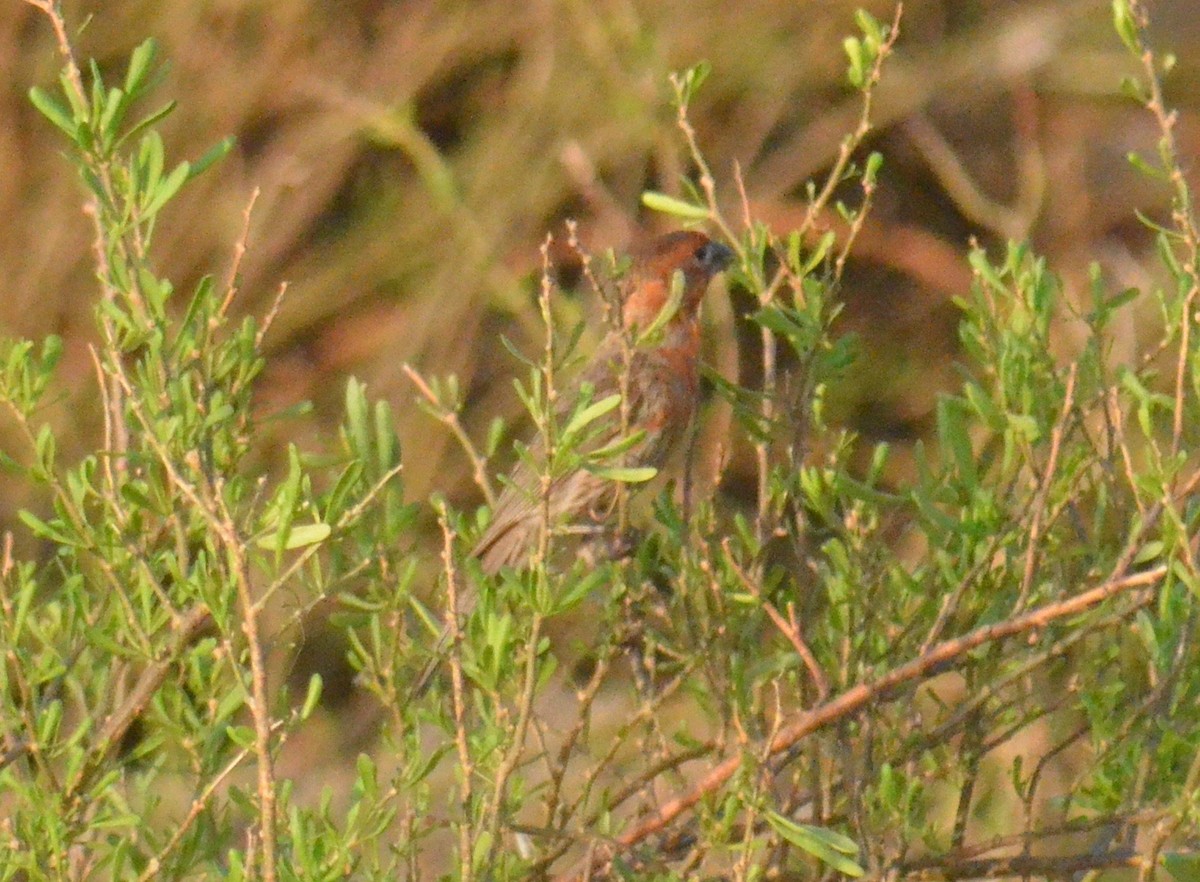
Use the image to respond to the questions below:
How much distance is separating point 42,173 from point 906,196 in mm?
3570

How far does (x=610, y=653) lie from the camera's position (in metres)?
2.82

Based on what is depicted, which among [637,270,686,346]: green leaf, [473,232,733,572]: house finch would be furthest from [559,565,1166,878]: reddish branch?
[473,232,733,572]: house finch

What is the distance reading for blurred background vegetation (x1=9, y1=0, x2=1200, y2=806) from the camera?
7465 mm

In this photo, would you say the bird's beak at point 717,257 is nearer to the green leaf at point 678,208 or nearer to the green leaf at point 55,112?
the green leaf at point 678,208

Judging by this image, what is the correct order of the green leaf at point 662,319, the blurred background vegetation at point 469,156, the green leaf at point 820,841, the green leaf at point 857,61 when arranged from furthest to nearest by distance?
1. the blurred background vegetation at point 469,156
2. the green leaf at point 857,61
3. the green leaf at point 662,319
4. the green leaf at point 820,841

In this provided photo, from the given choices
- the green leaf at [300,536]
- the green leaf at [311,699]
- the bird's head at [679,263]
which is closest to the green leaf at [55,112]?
the green leaf at [300,536]

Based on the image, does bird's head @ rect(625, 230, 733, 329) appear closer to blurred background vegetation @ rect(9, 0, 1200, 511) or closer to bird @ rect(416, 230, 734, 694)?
bird @ rect(416, 230, 734, 694)

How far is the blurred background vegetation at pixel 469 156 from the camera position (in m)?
7.46

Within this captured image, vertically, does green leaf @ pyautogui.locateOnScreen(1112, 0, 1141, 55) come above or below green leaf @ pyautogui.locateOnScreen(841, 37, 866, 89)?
above

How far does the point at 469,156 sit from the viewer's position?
25.2ft

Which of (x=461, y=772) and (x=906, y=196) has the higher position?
(x=461, y=772)

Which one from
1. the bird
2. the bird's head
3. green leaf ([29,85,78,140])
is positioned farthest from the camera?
the bird's head

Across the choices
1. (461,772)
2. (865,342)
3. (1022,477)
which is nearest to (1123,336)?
(865,342)

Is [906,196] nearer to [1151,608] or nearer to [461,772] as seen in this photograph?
[1151,608]
